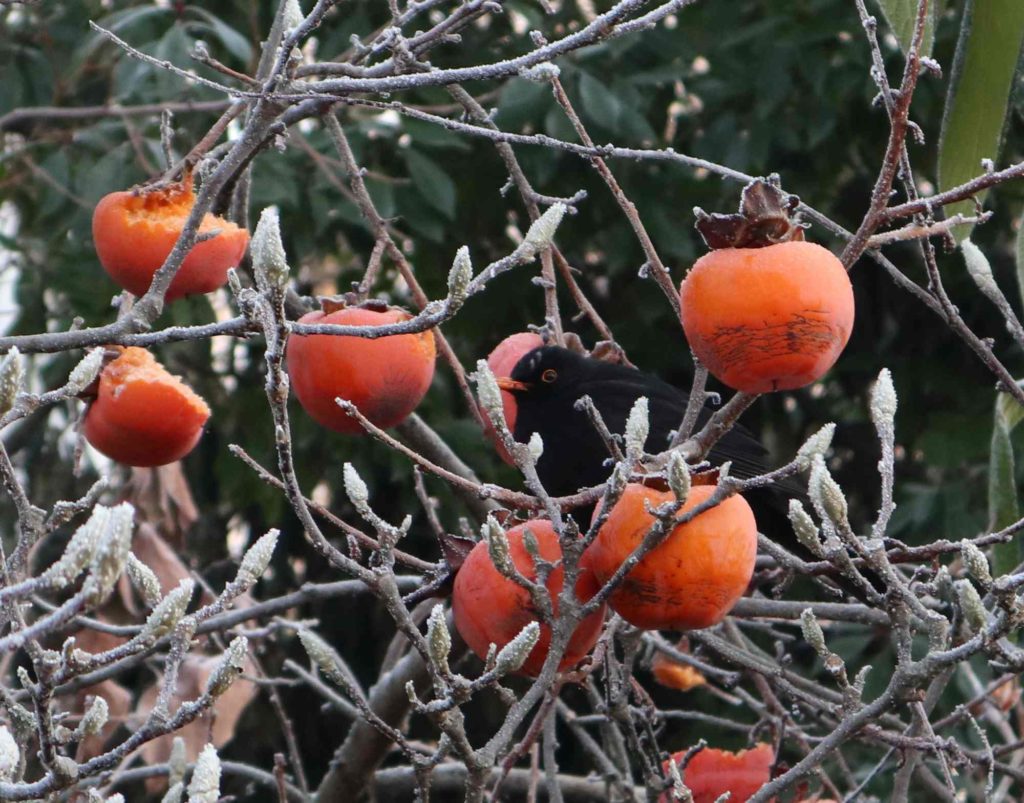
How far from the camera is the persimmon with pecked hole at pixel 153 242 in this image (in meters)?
1.88

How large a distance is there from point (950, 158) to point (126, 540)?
1.31 m

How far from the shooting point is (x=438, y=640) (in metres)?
1.32

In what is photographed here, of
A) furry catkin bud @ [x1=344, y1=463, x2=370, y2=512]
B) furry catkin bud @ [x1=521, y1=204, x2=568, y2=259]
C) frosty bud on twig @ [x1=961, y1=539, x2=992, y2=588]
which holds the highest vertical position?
furry catkin bud @ [x1=521, y1=204, x2=568, y2=259]

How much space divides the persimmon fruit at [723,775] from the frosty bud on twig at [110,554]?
129 cm

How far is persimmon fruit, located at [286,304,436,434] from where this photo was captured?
1.90 m

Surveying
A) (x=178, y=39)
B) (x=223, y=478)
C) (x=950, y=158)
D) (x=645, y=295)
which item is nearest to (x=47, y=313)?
(x=223, y=478)

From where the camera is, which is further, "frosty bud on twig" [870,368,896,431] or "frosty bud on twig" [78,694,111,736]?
"frosty bud on twig" [870,368,896,431]

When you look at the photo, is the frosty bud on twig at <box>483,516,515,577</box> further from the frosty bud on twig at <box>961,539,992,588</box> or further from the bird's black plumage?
the bird's black plumage

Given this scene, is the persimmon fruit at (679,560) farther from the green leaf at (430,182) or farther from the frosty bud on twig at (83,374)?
the green leaf at (430,182)

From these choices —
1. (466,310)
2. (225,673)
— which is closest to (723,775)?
(225,673)

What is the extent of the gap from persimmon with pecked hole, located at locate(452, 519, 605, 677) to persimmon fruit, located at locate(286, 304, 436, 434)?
1.35ft

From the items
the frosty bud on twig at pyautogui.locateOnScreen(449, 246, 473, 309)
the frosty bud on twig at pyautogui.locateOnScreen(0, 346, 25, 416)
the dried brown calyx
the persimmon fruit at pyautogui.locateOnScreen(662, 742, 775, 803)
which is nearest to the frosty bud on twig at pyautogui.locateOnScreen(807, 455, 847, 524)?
the dried brown calyx

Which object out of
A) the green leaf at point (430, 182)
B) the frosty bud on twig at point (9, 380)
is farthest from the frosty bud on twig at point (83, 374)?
the green leaf at point (430, 182)

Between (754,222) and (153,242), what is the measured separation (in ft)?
2.64
